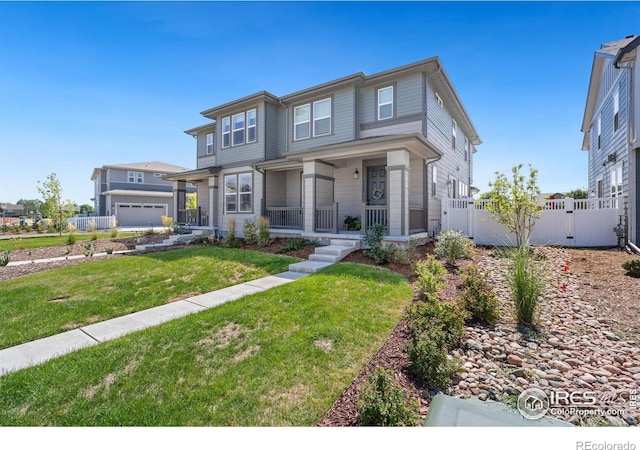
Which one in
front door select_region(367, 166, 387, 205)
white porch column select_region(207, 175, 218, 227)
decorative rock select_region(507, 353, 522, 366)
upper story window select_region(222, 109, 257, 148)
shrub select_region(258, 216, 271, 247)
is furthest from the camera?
white porch column select_region(207, 175, 218, 227)

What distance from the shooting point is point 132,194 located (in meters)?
30.5

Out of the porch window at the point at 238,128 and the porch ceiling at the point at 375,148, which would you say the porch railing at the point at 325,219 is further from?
the porch window at the point at 238,128

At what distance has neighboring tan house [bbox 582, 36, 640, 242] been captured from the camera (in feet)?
29.4

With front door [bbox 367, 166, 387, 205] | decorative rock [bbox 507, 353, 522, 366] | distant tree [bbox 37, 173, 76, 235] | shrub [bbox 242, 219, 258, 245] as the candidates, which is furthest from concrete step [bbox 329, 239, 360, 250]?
distant tree [bbox 37, 173, 76, 235]

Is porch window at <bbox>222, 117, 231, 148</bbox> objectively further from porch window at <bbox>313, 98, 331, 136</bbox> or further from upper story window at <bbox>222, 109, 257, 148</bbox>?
porch window at <bbox>313, 98, 331, 136</bbox>

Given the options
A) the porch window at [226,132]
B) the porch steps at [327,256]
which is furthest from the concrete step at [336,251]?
the porch window at [226,132]

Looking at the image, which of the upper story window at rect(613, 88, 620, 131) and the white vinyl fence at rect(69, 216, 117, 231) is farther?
the white vinyl fence at rect(69, 216, 117, 231)

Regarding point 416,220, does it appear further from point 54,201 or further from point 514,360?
point 54,201

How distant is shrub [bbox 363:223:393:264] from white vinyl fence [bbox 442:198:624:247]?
13.5 ft

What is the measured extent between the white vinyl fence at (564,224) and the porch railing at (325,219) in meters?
5.12

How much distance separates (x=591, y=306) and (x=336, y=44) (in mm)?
9901
